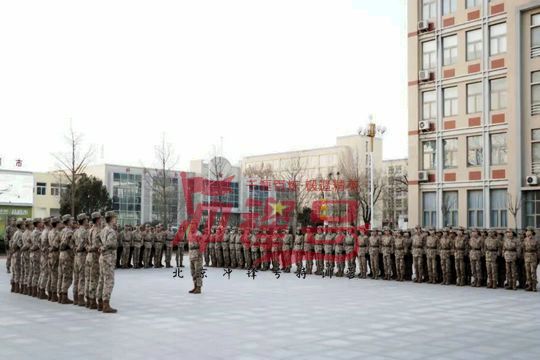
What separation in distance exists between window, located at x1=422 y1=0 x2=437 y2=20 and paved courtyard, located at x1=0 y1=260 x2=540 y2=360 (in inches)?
789

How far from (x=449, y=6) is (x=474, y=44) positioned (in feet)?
8.60

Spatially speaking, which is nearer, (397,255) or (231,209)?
(397,255)

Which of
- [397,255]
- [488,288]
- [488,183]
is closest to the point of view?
[488,288]

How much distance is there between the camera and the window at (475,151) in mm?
31484

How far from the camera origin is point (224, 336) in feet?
32.5

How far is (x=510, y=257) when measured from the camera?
690 inches

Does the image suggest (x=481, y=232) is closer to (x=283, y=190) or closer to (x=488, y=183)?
(x=488, y=183)

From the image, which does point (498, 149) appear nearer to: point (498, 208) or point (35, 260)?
point (498, 208)

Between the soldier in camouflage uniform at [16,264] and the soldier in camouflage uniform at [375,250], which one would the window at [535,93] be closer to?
the soldier in camouflage uniform at [375,250]

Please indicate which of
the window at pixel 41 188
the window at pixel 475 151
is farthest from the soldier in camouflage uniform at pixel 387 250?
the window at pixel 41 188

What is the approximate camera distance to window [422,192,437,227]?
1320 inches

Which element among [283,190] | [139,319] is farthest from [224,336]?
[283,190]

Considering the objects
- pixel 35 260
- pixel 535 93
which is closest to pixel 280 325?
pixel 35 260

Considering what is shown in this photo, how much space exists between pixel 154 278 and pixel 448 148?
1851 centimetres
